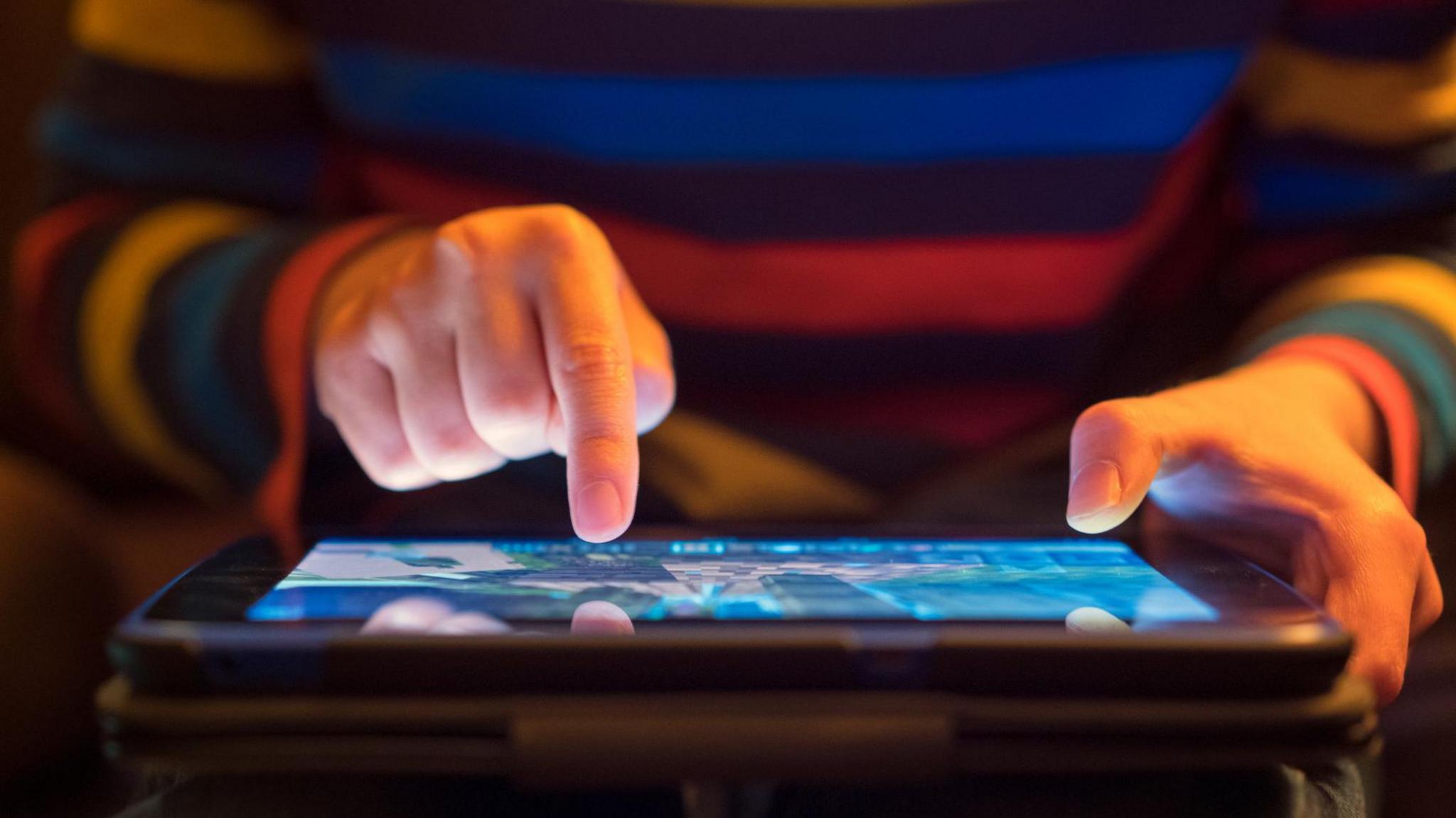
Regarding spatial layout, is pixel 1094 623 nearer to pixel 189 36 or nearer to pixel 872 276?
pixel 872 276

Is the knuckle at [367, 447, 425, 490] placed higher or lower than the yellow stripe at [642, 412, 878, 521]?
higher

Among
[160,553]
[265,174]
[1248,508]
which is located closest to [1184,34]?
[1248,508]

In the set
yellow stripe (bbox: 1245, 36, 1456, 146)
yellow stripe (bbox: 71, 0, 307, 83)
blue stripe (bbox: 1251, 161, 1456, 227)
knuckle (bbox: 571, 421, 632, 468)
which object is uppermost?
yellow stripe (bbox: 71, 0, 307, 83)

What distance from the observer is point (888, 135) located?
53 cm

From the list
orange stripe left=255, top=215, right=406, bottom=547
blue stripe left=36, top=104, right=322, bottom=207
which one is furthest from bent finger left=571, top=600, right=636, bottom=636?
blue stripe left=36, top=104, right=322, bottom=207

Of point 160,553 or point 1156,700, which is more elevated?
point 1156,700

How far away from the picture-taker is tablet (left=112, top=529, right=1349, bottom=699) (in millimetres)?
250

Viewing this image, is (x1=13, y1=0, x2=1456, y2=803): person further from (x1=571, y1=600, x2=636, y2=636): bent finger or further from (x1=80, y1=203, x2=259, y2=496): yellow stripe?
(x1=571, y1=600, x2=636, y2=636): bent finger

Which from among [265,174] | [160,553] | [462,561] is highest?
[265,174]

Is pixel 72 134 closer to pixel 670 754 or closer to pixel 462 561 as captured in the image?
pixel 462 561

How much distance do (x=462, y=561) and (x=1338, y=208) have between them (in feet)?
1.68

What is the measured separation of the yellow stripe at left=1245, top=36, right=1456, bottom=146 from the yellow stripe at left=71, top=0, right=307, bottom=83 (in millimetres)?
560

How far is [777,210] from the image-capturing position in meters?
0.54

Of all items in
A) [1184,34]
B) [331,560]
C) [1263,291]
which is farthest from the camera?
[1263,291]
